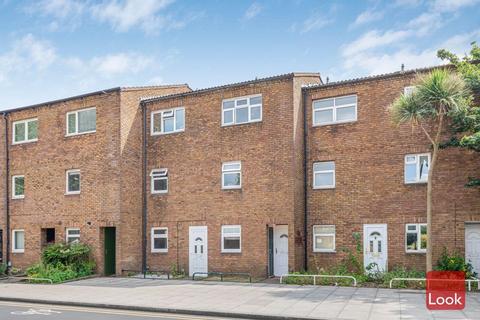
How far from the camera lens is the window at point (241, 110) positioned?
20000 mm

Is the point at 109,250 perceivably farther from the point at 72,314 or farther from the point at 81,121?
the point at 72,314

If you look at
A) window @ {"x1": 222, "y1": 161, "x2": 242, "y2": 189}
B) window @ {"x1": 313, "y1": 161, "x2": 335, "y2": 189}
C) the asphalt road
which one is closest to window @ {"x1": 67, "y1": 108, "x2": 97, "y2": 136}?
window @ {"x1": 222, "y1": 161, "x2": 242, "y2": 189}

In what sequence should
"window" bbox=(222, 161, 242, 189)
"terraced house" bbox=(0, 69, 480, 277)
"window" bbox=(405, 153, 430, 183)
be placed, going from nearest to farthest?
"window" bbox=(405, 153, 430, 183) < "terraced house" bbox=(0, 69, 480, 277) < "window" bbox=(222, 161, 242, 189)

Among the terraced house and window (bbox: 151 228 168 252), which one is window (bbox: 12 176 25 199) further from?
window (bbox: 151 228 168 252)

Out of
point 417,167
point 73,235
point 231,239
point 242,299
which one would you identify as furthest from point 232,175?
point 73,235

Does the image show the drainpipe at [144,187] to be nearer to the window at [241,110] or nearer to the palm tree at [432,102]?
the window at [241,110]

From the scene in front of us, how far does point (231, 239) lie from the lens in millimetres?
20031

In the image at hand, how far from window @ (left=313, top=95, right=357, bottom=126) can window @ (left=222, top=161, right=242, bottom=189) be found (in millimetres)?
3395

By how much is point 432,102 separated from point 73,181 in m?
14.9

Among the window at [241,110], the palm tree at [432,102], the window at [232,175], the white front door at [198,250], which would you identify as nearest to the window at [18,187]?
the white front door at [198,250]

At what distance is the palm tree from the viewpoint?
15242 mm

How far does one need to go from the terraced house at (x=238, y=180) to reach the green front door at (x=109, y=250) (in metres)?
0.04

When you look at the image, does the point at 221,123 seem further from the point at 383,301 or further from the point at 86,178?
the point at 383,301

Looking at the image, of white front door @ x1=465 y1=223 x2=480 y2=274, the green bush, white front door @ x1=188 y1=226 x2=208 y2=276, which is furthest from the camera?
white front door @ x1=188 y1=226 x2=208 y2=276
